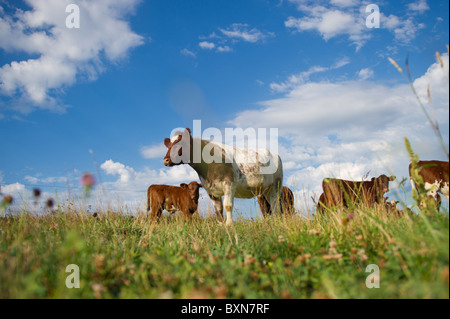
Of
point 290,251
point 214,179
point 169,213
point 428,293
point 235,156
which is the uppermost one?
point 235,156

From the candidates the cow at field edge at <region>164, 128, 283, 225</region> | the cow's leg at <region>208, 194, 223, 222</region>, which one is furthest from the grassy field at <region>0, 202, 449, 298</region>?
the cow's leg at <region>208, 194, 223, 222</region>

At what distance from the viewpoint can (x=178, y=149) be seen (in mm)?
8820

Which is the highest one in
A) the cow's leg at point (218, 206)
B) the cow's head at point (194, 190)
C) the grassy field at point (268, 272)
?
the cow's head at point (194, 190)

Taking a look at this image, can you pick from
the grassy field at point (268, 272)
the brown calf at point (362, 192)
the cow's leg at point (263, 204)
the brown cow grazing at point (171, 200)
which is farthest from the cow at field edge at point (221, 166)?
the grassy field at point (268, 272)

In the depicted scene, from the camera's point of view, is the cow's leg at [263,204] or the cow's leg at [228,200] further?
the cow's leg at [263,204]

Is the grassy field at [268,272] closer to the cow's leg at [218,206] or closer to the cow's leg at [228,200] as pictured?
the cow's leg at [228,200]

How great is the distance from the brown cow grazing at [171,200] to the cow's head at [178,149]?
1699 millimetres

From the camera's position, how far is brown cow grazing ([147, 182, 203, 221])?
428 inches

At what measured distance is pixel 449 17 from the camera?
10.5 ft

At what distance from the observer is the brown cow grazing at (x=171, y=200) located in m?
10.9

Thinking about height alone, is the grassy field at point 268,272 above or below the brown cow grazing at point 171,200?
below
